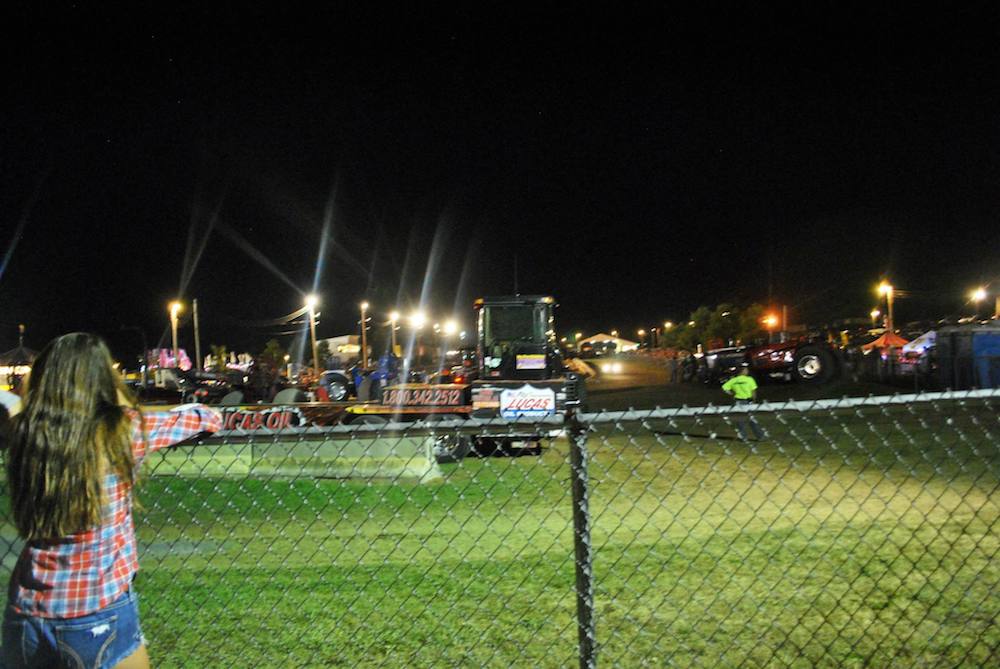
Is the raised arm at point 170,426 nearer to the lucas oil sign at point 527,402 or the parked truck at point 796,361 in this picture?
the lucas oil sign at point 527,402

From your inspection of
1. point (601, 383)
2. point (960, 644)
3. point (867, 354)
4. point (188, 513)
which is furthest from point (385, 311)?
point (960, 644)

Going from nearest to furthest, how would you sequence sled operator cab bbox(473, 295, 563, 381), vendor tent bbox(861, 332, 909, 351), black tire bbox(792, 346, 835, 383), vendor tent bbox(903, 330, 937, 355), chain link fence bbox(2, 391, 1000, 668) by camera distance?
1. chain link fence bbox(2, 391, 1000, 668)
2. sled operator cab bbox(473, 295, 563, 381)
3. black tire bbox(792, 346, 835, 383)
4. vendor tent bbox(903, 330, 937, 355)
5. vendor tent bbox(861, 332, 909, 351)

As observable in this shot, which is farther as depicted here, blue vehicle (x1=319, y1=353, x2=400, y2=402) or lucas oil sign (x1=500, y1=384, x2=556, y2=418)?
blue vehicle (x1=319, y1=353, x2=400, y2=402)

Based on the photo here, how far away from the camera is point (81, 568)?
93.7 inches

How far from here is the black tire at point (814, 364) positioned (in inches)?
1121

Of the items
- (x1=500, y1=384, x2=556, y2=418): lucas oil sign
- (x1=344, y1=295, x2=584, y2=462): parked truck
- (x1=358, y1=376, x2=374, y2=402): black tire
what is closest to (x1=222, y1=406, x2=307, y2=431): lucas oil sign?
(x1=344, y1=295, x2=584, y2=462): parked truck

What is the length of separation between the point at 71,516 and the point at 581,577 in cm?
189

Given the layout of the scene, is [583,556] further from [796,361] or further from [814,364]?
[814,364]

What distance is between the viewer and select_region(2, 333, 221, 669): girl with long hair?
7.72 feet

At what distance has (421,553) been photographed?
22.6 feet

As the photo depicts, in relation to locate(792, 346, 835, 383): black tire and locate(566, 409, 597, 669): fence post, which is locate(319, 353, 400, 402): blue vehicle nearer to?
locate(792, 346, 835, 383): black tire

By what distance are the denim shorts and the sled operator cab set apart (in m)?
14.5

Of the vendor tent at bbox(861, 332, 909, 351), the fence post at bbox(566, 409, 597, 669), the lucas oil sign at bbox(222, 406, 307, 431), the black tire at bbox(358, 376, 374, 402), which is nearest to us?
the fence post at bbox(566, 409, 597, 669)

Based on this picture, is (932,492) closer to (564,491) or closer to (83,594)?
(564,491)
